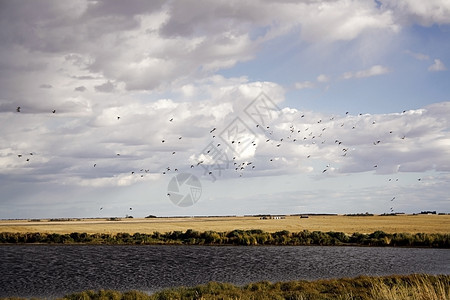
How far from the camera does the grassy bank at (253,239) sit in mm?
72875

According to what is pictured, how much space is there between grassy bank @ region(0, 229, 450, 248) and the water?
19.3ft

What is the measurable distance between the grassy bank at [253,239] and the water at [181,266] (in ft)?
19.3

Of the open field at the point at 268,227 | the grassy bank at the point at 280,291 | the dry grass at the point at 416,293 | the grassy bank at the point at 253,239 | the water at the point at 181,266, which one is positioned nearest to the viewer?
the dry grass at the point at 416,293

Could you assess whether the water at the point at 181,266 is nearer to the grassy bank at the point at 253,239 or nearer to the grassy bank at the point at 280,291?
the grassy bank at the point at 253,239

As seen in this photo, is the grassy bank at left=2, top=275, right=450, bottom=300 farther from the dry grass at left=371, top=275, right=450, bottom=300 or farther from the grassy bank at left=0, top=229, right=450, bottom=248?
the grassy bank at left=0, top=229, right=450, bottom=248

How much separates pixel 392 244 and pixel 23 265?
2074 inches

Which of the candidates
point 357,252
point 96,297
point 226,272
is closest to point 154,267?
point 226,272

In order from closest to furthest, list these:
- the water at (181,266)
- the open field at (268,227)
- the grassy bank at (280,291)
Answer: the grassy bank at (280,291) < the water at (181,266) < the open field at (268,227)

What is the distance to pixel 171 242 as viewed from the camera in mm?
78750

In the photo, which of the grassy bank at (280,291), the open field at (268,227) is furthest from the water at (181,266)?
the open field at (268,227)

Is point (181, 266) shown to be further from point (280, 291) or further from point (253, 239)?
point (253, 239)

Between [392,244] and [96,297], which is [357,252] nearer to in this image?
[392,244]

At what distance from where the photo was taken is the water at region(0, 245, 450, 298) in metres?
37.8

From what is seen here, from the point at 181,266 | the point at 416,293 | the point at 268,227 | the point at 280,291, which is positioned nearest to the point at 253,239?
the point at 181,266
